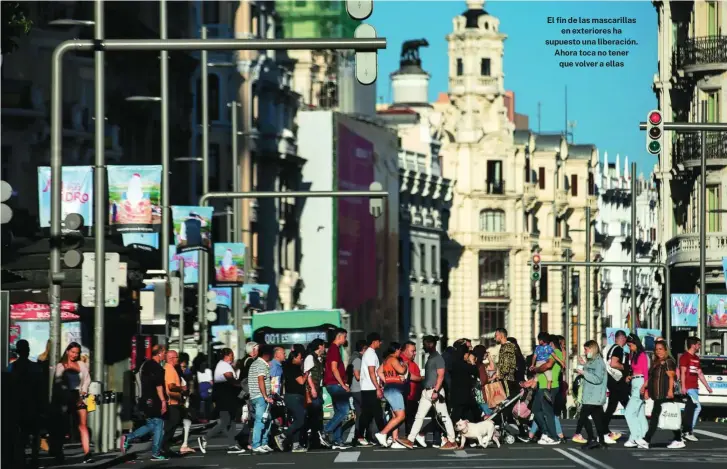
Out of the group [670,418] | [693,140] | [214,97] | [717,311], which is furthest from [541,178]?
[670,418]

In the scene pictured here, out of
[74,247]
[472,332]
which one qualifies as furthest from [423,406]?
[472,332]

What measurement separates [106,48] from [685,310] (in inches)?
1427

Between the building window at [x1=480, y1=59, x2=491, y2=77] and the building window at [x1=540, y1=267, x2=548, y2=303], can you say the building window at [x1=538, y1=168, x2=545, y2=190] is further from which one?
the building window at [x1=480, y1=59, x2=491, y2=77]

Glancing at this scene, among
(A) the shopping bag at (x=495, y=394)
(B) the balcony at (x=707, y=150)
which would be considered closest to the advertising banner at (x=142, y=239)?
(A) the shopping bag at (x=495, y=394)

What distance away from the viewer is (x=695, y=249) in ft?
205

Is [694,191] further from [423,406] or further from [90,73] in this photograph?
[423,406]

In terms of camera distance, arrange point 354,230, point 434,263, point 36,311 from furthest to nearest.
A: point 434,263, point 354,230, point 36,311

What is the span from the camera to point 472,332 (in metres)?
128

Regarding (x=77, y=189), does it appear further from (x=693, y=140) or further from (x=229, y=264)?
(x=693, y=140)

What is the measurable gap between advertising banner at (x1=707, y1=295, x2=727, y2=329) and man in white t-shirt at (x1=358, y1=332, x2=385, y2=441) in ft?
89.0

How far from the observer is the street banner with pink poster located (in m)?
93.8

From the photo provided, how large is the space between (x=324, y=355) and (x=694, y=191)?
33740 mm

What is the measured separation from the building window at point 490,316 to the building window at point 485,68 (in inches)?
599

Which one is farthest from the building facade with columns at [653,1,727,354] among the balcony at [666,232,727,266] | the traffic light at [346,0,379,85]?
the traffic light at [346,0,379,85]
